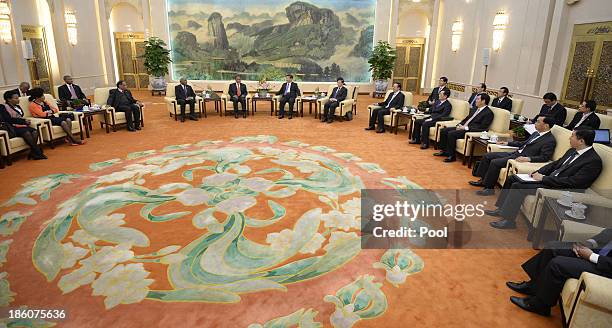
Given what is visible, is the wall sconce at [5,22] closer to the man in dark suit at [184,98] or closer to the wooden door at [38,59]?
the wooden door at [38,59]

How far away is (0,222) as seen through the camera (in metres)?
4.39

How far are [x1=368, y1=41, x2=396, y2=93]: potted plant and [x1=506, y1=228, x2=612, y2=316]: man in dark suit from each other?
43.3ft

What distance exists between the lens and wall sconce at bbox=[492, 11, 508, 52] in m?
10.3

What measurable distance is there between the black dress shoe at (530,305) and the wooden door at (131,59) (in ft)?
57.3

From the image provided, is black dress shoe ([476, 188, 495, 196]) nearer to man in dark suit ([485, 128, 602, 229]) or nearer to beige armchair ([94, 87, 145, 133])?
man in dark suit ([485, 128, 602, 229])

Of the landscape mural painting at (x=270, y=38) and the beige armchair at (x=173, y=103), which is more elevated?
the landscape mural painting at (x=270, y=38)

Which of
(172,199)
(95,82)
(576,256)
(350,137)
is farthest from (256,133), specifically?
(95,82)

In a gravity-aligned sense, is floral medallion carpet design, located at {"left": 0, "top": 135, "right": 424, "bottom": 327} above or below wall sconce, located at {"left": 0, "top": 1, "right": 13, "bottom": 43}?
below

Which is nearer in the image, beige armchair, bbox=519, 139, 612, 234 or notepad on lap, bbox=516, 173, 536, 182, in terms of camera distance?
beige armchair, bbox=519, 139, 612, 234

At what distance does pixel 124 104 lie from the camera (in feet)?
30.7

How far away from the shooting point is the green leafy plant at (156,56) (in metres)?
14.8

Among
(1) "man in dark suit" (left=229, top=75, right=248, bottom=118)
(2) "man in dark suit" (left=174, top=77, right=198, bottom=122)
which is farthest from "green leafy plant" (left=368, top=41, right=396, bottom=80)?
(2) "man in dark suit" (left=174, top=77, right=198, bottom=122)

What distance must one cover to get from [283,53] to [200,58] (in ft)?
11.9

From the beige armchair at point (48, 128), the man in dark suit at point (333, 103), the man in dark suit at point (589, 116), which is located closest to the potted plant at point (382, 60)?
the man in dark suit at point (333, 103)
